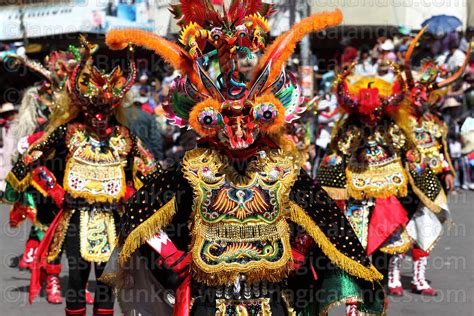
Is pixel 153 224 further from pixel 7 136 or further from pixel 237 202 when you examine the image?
pixel 7 136

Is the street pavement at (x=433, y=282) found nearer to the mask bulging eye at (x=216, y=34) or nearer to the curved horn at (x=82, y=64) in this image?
the curved horn at (x=82, y=64)

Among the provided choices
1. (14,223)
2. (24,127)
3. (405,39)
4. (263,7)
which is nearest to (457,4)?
(405,39)

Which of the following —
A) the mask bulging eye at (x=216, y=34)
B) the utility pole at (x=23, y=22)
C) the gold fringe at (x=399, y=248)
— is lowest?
the gold fringe at (x=399, y=248)

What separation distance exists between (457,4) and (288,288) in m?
20.5

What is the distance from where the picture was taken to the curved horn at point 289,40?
4586 mm

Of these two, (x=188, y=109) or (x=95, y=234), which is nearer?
(x=188, y=109)

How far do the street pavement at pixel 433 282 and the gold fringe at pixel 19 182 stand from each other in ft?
3.93

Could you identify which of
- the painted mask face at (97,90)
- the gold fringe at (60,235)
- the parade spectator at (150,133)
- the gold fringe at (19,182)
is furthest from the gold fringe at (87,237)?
the parade spectator at (150,133)

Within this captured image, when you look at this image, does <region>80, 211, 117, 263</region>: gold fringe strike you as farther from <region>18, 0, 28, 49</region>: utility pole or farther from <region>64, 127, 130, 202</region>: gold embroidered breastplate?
<region>18, 0, 28, 49</region>: utility pole

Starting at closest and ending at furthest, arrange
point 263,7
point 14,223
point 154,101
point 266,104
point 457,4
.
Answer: point 266,104, point 263,7, point 14,223, point 154,101, point 457,4

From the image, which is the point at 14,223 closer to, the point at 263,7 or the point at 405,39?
the point at 263,7

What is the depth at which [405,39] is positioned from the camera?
18484 millimetres

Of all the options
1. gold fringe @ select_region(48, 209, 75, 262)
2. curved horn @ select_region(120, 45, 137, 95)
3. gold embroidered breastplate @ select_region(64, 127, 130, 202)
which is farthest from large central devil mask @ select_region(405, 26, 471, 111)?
gold fringe @ select_region(48, 209, 75, 262)

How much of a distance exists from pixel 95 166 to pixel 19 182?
882 millimetres
